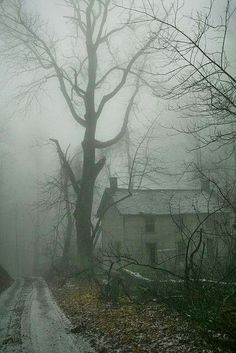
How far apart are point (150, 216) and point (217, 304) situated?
3129cm

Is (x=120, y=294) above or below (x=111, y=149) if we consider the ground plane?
below

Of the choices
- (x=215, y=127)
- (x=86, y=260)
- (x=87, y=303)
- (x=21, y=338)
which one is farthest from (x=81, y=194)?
(x=215, y=127)

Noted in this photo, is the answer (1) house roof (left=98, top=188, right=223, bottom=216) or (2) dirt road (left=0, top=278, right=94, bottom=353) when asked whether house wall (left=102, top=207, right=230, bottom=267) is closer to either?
(1) house roof (left=98, top=188, right=223, bottom=216)

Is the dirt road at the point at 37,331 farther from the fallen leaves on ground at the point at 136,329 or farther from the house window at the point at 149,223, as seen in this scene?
the house window at the point at 149,223

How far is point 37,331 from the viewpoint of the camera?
9852 millimetres

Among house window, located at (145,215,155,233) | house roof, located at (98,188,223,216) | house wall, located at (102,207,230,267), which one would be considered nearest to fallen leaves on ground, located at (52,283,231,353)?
house wall, located at (102,207,230,267)

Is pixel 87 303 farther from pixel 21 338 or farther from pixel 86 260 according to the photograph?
pixel 86 260

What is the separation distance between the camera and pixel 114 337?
28.1ft

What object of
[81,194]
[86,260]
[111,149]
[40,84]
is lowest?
[86,260]

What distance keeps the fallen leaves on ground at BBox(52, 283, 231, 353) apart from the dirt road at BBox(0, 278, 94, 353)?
1.03 feet

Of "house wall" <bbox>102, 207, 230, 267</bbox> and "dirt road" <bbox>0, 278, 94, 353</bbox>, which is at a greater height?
"house wall" <bbox>102, 207, 230, 267</bbox>

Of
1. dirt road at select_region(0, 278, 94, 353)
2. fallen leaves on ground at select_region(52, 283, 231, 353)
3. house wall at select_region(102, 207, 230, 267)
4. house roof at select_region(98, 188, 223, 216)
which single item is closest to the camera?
fallen leaves on ground at select_region(52, 283, 231, 353)

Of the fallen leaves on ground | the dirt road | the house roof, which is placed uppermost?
the house roof

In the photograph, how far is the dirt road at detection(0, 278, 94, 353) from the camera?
26.9ft
